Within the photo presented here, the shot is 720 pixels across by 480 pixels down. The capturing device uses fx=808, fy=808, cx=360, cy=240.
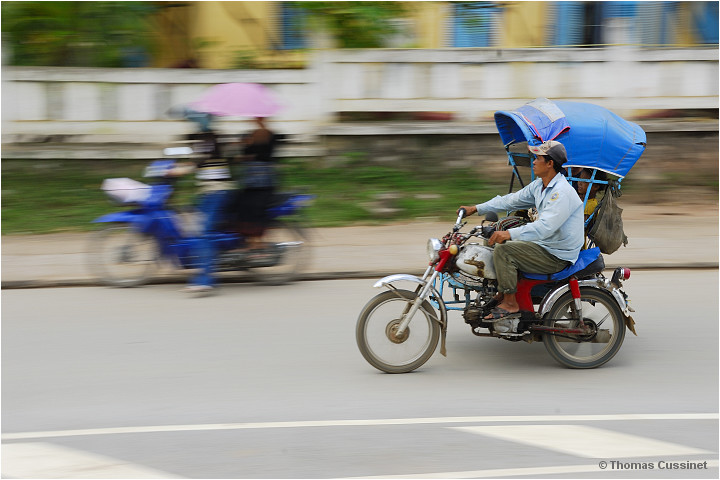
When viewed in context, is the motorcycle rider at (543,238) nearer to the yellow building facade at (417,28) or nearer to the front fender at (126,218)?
the front fender at (126,218)

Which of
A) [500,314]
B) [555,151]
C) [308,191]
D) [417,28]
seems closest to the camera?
[555,151]

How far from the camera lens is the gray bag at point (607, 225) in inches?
233

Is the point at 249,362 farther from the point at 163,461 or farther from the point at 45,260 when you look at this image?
the point at 45,260

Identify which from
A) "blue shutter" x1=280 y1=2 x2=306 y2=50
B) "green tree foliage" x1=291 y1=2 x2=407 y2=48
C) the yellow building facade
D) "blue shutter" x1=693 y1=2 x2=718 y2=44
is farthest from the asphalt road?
"blue shutter" x1=693 y1=2 x2=718 y2=44

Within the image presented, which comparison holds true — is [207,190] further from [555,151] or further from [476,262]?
[555,151]

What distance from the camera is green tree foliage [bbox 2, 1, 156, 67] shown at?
12.0m

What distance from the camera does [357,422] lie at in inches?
191

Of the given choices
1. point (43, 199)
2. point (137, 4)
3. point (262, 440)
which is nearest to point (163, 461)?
point (262, 440)

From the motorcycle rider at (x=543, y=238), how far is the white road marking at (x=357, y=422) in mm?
936

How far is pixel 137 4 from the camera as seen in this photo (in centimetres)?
1244

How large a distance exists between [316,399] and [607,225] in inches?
97.7

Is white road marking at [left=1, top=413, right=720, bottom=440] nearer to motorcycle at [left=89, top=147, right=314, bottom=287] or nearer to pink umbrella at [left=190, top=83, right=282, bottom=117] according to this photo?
motorcycle at [left=89, top=147, right=314, bottom=287]

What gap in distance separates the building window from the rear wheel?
7.36 metres

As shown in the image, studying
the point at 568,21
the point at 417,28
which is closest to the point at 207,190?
the point at 417,28
